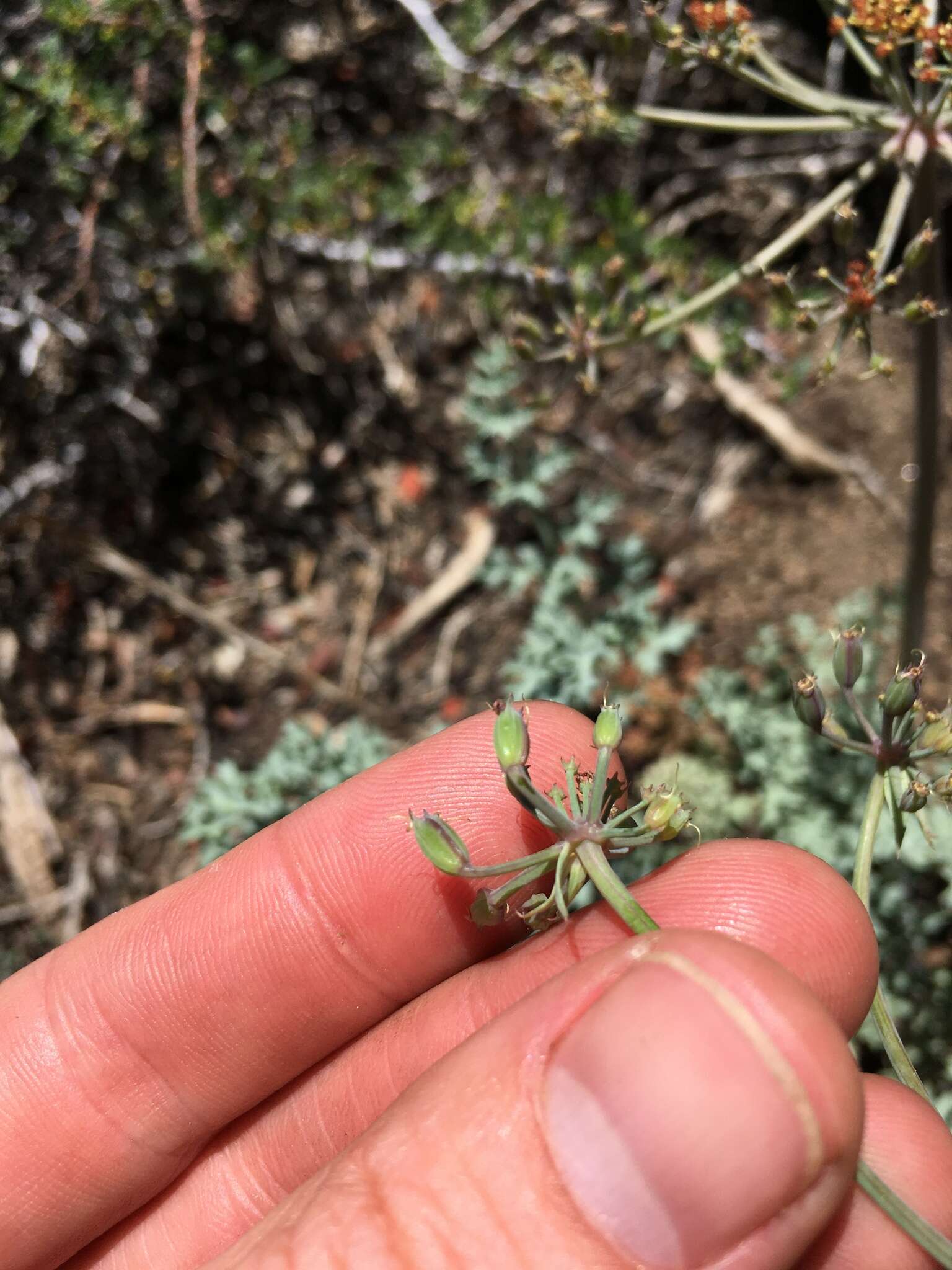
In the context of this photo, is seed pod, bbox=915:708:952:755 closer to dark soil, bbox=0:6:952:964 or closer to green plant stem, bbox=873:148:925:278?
green plant stem, bbox=873:148:925:278

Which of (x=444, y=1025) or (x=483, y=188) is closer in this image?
(x=444, y=1025)

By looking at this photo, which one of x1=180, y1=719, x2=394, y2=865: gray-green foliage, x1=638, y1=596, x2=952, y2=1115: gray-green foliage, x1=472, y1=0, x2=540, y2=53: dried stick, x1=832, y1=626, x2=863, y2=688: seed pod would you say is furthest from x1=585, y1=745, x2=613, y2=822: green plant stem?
x1=472, y1=0, x2=540, y2=53: dried stick

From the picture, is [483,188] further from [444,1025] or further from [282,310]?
[444,1025]

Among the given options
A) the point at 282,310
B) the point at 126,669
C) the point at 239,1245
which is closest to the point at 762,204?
the point at 282,310

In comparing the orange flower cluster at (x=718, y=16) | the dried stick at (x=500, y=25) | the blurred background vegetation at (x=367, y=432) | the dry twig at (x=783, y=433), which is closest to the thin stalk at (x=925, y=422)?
the orange flower cluster at (x=718, y=16)

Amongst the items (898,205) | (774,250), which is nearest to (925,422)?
(898,205)

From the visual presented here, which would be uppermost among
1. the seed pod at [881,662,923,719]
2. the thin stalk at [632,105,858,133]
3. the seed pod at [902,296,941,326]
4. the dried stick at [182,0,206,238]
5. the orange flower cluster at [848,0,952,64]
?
the dried stick at [182,0,206,238]
